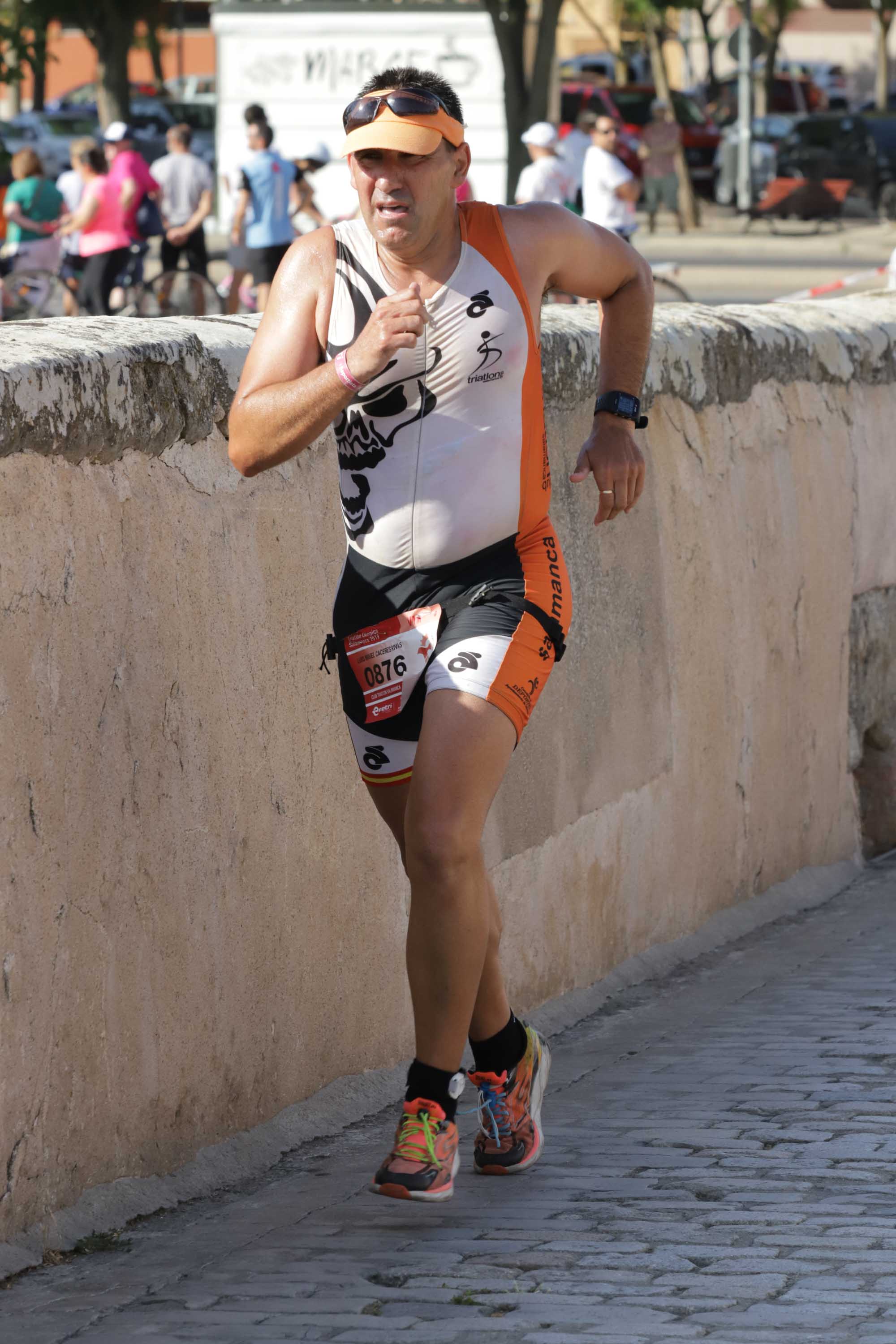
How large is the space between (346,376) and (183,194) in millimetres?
15844

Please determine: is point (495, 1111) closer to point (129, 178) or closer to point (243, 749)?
point (243, 749)

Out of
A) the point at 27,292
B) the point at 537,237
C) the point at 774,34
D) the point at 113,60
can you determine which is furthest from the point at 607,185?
the point at 774,34

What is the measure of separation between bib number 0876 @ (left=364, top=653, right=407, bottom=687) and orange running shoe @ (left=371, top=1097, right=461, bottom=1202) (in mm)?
666

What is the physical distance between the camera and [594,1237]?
3365mm

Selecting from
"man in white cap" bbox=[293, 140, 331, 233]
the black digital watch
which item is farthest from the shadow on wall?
"man in white cap" bbox=[293, 140, 331, 233]

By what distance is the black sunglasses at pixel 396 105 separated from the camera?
333 centimetres

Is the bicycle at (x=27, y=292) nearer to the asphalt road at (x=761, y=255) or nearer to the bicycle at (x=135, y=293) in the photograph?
the bicycle at (x=135, y=293)

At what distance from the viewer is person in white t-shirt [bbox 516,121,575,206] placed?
1595 cm

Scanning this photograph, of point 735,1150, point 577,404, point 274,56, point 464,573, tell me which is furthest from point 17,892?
point 274,56

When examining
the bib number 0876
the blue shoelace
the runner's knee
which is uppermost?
the bib number 0876

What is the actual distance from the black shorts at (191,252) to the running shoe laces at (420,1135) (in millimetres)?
14563

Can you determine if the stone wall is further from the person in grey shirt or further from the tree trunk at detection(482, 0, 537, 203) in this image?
the tree trunk at detection(482, 0, 537, 203)

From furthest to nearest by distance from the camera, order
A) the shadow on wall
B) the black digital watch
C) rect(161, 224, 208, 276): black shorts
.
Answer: rect(161, 224, 208, 276): black shorts, the shadow on wall, the black digital watch

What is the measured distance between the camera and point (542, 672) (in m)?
3.49
